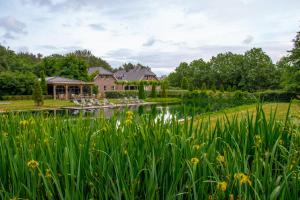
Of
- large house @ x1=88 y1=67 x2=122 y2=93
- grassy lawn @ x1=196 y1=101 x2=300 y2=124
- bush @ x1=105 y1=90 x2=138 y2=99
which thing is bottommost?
bush @ x1=105 y1=90 x2=138 y2=99

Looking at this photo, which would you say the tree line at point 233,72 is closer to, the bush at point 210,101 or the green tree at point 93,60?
the bush at point 210,101

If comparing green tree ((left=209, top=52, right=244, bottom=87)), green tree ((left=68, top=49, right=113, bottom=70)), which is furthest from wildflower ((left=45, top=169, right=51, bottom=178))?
green tree ((left=68, top=49, right=113, bottom=70))

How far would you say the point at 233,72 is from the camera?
5097 centimetres

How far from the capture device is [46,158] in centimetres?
170

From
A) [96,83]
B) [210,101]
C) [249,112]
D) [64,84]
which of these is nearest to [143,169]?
→ [210,101]

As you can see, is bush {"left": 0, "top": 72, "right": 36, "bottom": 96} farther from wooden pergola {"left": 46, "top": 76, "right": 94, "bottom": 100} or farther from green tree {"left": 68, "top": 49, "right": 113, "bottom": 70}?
green tree {"left": 68, "top": 49, "right": 113, "bottom": 70}

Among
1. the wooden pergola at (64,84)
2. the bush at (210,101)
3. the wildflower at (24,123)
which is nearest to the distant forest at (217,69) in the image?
the wooden pergola at (64,84)

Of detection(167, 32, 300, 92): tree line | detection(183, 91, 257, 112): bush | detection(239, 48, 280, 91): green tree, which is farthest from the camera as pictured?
Result: detection(167, 32, 300, 92): tree line

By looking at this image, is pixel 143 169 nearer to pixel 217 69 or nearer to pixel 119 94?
pixel 119 94

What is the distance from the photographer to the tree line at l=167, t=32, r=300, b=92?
47.2m

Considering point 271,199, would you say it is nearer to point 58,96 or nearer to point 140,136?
point 140,136

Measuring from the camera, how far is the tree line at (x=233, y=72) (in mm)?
47156

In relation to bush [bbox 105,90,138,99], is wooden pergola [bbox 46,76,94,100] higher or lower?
higher

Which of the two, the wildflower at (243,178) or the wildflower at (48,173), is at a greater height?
the wildflower at (243,178)
